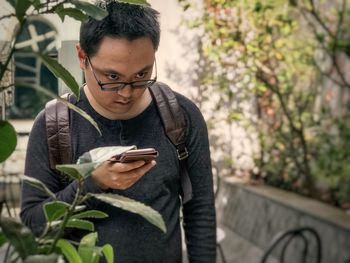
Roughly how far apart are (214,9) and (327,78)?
44.5 inches

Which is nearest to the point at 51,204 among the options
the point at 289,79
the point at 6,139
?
the point at 6,139

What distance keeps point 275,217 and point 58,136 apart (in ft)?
12.5

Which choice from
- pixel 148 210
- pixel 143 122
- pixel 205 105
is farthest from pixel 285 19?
pixel 148 210

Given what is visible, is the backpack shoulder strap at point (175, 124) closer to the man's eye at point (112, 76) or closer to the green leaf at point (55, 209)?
the man's eye at point (112, 76)

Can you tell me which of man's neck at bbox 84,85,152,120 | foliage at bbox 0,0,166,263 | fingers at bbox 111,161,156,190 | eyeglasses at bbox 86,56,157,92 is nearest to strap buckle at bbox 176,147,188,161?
man's neck at bbox 84,85,152,120

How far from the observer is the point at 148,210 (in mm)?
777

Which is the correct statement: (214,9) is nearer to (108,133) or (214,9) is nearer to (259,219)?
(259,219)

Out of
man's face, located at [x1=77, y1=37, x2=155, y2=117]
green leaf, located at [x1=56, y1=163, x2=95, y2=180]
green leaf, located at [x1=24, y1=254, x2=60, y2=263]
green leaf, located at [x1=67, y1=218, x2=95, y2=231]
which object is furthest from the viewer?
man's face, located at [x1=77, y1=37, x2=155, y2=117]

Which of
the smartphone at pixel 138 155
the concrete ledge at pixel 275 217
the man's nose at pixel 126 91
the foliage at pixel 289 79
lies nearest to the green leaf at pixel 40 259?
the smartphone at pixel 138 155

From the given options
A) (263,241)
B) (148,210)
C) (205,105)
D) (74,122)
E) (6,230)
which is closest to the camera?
(6,230)

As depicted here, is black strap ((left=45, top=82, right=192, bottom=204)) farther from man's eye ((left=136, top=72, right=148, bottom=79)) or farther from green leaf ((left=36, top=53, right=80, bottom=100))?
green leaf ((left=36, top=53, right=80, bottom=100))

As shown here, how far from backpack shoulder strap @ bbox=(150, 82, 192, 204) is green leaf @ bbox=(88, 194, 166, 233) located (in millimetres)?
1056

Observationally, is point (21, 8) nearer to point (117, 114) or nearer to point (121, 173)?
point (121, 173)

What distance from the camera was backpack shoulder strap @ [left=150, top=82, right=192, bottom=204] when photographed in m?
1.88
